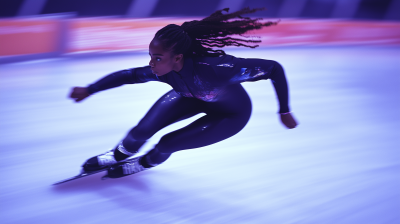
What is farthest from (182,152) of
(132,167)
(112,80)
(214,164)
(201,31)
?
(201,31)

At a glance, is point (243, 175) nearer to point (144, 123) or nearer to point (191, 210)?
point (191, 210)

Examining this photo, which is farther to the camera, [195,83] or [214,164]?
[214,164]

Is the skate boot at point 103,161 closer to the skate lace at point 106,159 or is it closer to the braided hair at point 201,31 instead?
the skate lace at point 106,159

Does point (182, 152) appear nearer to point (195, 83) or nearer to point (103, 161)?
point (103, 161)

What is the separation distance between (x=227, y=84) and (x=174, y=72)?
242mm

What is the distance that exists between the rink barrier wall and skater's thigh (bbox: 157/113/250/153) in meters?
1.72

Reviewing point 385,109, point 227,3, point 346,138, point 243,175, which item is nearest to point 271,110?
point 346,138

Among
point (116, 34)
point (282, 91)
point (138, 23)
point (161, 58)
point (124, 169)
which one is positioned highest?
point (138, 23)

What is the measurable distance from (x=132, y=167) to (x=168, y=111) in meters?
0.37

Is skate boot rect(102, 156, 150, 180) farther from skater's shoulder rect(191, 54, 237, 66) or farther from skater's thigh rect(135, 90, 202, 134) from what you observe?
skater's shoulder rect(191, 54, 237, 66)

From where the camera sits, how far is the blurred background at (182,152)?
174 cm

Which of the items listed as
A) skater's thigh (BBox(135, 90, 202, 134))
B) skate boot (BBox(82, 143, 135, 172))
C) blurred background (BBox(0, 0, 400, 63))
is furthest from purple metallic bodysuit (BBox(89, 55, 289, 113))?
blurred background (BBox(0, 0, 400, 63))

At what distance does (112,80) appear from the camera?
67.9 inches

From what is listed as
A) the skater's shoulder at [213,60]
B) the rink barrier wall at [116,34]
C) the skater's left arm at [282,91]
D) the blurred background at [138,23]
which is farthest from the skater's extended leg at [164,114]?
the blurred background at [138,23]
